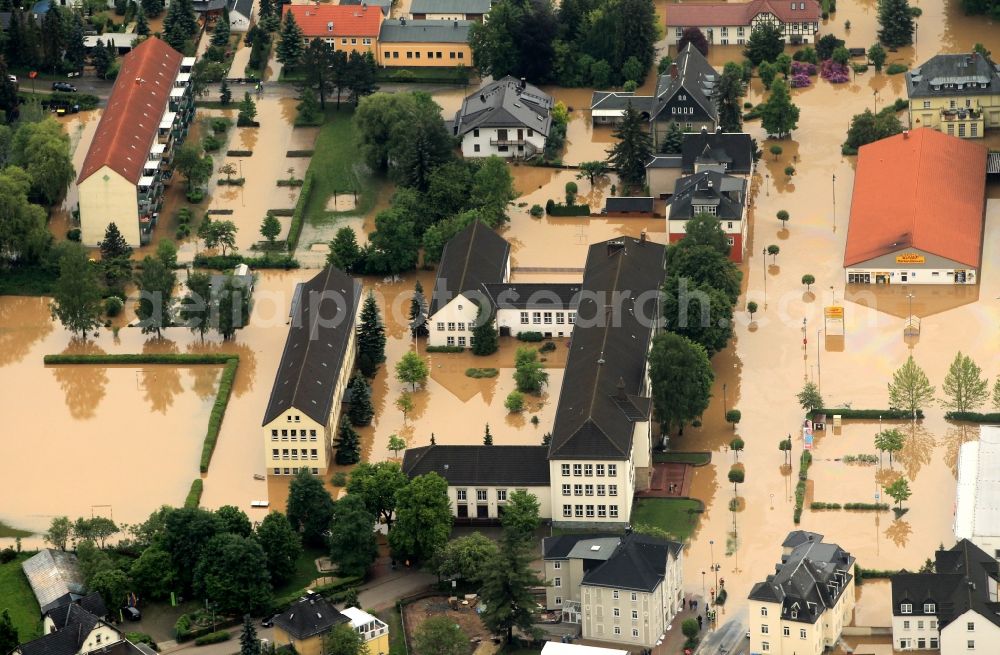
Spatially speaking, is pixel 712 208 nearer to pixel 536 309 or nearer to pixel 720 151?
pixel 720 151

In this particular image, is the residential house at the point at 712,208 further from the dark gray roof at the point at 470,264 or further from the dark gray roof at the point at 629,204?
the dark gray roof at the point at 470,264

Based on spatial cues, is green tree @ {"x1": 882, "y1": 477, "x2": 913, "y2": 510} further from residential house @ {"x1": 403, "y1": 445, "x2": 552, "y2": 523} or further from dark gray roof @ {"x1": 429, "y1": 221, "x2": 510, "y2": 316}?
dark gray roof @ {"x1": 429, "y1": 221, "x2": 510, "y2": 316}

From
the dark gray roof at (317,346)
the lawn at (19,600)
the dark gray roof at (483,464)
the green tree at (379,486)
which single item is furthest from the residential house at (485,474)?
the lawn at (19,600)

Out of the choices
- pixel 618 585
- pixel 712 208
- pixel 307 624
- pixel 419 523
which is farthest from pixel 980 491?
pixel 307 624

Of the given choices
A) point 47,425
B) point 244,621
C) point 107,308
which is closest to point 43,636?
point 244,621

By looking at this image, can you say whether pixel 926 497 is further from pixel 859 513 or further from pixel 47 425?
pixel 47 425
